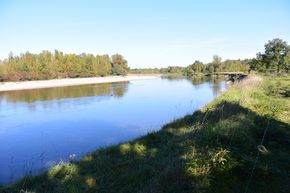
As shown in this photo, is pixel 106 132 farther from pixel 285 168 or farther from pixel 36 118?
pixel 285 168

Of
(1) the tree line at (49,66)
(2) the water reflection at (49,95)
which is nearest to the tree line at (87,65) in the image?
(1) the tree line at (49,66)

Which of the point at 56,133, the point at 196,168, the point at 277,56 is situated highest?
the point at 277,56

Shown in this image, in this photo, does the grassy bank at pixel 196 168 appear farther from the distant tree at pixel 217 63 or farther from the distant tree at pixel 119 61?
the distant tree at pixel 217 63

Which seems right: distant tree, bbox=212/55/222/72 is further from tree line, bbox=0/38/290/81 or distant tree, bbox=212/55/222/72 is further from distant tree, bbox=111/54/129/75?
distant tree, bbox=111/54/129/75

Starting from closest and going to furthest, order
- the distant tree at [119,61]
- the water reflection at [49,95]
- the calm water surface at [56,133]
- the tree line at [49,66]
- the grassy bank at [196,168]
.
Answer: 1. the grassy bank at [196,168]
2. the calm water surface at [56,133]
3. the water reflection at [49,95]
4. the tree line at [49,66]
5. the distant tree at [119,61]

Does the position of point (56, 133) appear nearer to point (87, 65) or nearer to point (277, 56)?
point (277, 56)

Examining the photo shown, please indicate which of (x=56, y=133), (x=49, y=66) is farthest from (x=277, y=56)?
(x=49, y=66)

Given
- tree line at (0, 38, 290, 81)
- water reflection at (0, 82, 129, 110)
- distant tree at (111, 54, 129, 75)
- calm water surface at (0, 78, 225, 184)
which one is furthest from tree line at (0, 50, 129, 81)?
calm water surface at (0, 78, 225, 184)

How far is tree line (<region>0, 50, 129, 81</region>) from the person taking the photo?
180 ft

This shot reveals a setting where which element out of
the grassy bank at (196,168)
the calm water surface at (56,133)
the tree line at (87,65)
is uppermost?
the tree line at (87,65)

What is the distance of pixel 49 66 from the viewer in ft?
201

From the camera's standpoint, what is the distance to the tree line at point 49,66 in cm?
5481

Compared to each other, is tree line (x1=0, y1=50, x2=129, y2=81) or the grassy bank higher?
tree line (x1=0, y1=50, x2=129, y2=81)

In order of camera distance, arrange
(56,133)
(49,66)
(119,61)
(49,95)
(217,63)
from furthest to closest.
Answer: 1. (217,63)
2. (119,61)
3. (49,66)
4. (49,95)
5. (56,133)
